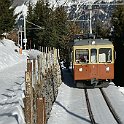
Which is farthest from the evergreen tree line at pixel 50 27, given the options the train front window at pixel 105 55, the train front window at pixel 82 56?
the train front window at pixel 105 55

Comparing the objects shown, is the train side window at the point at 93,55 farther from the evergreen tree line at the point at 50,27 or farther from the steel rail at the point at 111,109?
the evergreen tree line at the point at 50,27

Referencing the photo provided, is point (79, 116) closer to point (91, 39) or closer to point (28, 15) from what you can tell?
point (91, 39)

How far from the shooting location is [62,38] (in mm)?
68250

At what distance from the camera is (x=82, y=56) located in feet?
88.1

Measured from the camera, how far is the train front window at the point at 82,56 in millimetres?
26750

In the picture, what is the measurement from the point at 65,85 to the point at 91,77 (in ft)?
8.70

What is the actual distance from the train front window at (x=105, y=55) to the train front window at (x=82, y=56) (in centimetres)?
79

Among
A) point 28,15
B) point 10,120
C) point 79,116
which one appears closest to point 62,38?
point 28,15

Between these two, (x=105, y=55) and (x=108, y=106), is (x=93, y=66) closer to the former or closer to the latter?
(x=105, y=55)

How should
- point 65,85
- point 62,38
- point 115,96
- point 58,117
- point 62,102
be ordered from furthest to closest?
point 62,38 < point 65,85 < point 115,96 < point 62,102 < point 58,117

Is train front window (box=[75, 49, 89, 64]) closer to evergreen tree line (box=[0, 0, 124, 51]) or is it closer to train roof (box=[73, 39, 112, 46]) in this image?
train roof (box=[73, 39, 112, 46])

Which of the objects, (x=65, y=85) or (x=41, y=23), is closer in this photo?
(x=65, y=85)

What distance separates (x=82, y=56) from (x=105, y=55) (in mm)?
1313

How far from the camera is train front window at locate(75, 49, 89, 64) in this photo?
87.8 ft
